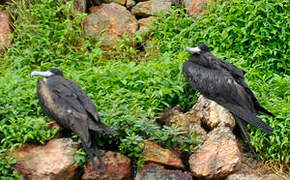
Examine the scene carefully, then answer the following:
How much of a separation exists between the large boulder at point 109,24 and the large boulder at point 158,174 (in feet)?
11.6

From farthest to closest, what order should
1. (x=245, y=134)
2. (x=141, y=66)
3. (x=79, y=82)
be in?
(x=141, y=66) → (x=79, y=82) → (x=245, y=134)

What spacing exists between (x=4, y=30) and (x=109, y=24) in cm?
171

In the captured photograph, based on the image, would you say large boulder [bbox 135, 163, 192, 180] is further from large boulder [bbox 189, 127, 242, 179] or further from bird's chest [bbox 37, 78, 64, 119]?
bird's chest [bbox 37, 78, 64, 119]

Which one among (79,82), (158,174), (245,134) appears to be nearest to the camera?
(158,174)

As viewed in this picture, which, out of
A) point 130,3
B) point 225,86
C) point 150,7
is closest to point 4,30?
point 130,3

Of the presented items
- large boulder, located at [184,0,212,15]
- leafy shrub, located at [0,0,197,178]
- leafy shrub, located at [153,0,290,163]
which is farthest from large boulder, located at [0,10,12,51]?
large boulder, located at [184,0,212,15]

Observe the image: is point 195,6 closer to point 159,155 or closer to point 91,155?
point 159,155

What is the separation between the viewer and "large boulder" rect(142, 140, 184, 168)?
592 cm

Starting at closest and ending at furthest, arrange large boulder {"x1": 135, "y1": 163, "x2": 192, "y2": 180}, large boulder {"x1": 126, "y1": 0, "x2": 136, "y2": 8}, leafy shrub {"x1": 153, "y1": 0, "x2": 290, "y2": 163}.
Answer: large boulder {"x1": 135, "y1": 163, "x2": 192, "y2": 180}
leafy shrub {"x1": 153, "y1": 0, "x2": 290, "y2": 163}
large boulder {"x1": 126, "y1": 0, "x2": 136, "y2": 8}

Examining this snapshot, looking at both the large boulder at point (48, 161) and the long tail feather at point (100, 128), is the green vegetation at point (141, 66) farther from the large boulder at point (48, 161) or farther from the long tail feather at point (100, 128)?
the long tail feather at point (100, 128)

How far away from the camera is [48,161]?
576cm

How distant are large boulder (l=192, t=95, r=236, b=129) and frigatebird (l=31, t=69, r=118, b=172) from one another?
1.28 meters

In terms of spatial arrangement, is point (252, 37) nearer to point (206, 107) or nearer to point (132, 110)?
point (206, 107)

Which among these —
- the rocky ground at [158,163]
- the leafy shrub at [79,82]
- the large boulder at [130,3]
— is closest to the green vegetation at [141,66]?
the leafy shrub at [79,82]
